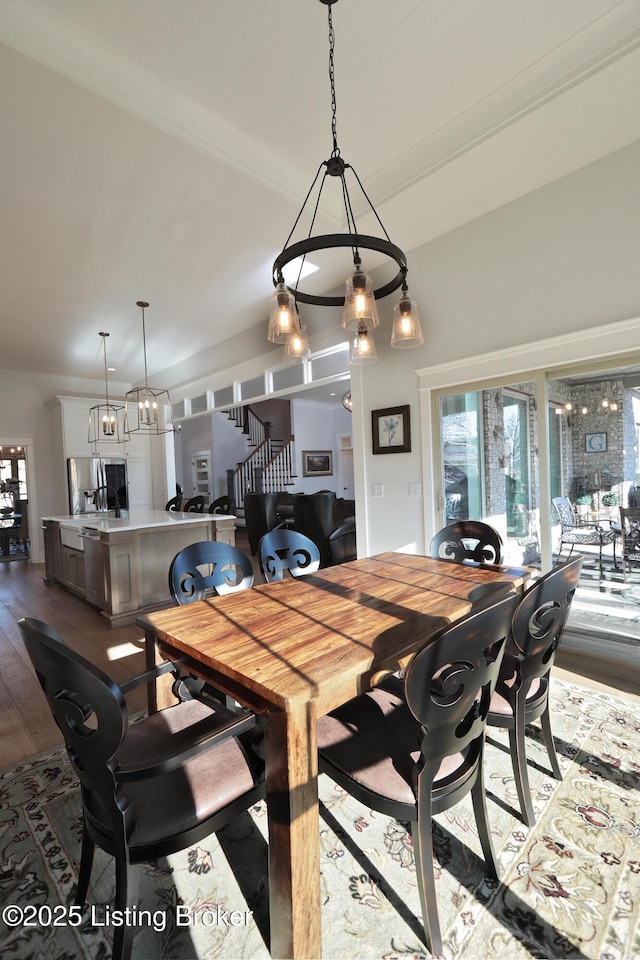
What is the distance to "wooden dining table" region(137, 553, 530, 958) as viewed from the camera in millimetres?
1089

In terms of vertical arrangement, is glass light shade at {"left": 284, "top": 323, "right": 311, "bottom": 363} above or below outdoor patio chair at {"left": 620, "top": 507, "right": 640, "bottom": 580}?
above

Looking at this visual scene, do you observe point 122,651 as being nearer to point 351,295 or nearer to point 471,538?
point 471,538

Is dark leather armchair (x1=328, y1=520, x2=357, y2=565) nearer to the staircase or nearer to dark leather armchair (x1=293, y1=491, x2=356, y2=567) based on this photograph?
dark leather armchair (x1=293, y1=491, x2=356, y2=567)

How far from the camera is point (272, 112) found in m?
2.46

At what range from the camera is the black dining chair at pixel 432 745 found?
41.9 inches

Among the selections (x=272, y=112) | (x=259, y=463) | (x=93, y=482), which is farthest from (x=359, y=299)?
(x=259, y=463)

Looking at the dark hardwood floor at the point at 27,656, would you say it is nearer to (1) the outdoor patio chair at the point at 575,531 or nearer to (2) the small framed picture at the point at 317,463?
(1) the outdoor patio chair at the point at 575,531

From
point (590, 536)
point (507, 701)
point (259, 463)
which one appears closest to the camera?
point (507, 701)

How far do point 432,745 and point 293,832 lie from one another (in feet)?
1.33

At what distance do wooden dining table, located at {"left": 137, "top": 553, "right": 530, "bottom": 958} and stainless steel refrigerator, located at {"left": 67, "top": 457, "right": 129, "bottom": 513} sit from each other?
6.27 meters

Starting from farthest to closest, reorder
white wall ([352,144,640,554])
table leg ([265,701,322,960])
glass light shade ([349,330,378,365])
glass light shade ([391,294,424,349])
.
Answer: white wall ([352,144,640,554]) < glass light shade ([349,330,378,365]) < glass light shade ([391,294,424,349]) < table leg ([265,701,322,960])

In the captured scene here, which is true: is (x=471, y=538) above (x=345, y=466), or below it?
below

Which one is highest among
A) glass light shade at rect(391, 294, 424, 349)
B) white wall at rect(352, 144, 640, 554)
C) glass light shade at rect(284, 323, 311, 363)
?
white wall at rect(352, 144, 640, 554)

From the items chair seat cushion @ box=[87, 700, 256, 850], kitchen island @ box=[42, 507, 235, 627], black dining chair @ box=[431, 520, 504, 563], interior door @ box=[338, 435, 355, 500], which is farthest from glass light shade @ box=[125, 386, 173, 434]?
interior door @ box=[338, 435, 355, 500]
